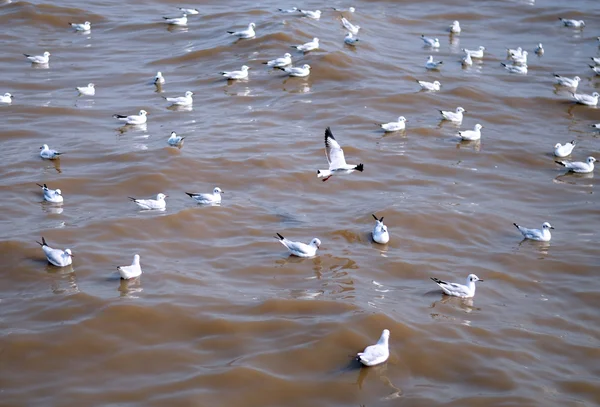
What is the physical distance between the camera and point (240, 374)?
11.1 m

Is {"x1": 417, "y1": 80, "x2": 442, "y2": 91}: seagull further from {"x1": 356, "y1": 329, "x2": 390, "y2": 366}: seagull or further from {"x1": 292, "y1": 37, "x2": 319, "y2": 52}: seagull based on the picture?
{"x1": 356, "y1": 329, "x2": 390, "y2": 366}: seagull

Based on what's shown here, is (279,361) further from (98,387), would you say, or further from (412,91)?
(412,91)

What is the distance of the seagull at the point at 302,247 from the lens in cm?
1442

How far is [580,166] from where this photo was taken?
19.5 metres

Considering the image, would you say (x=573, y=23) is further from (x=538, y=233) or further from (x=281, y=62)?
(x=538, y=233)

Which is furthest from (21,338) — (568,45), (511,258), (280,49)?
(568,45)

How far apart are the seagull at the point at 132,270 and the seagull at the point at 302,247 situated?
2.55 meters

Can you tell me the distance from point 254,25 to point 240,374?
1904 cm

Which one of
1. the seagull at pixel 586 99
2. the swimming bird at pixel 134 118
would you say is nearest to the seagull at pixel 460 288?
the swimming bird at pixel 134 118

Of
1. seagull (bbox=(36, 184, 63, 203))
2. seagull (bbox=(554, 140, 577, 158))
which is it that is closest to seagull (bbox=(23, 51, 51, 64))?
seagull (bbox=(36, 184, 63, 203))

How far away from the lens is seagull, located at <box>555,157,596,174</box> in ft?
64.1

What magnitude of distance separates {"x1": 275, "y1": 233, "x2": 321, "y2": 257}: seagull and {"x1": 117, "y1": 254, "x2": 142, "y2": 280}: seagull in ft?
8.35

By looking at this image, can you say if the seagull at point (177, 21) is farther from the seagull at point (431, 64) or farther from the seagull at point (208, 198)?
the seagull at point (208, 198)

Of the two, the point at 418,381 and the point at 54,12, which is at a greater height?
the point at 54,12
